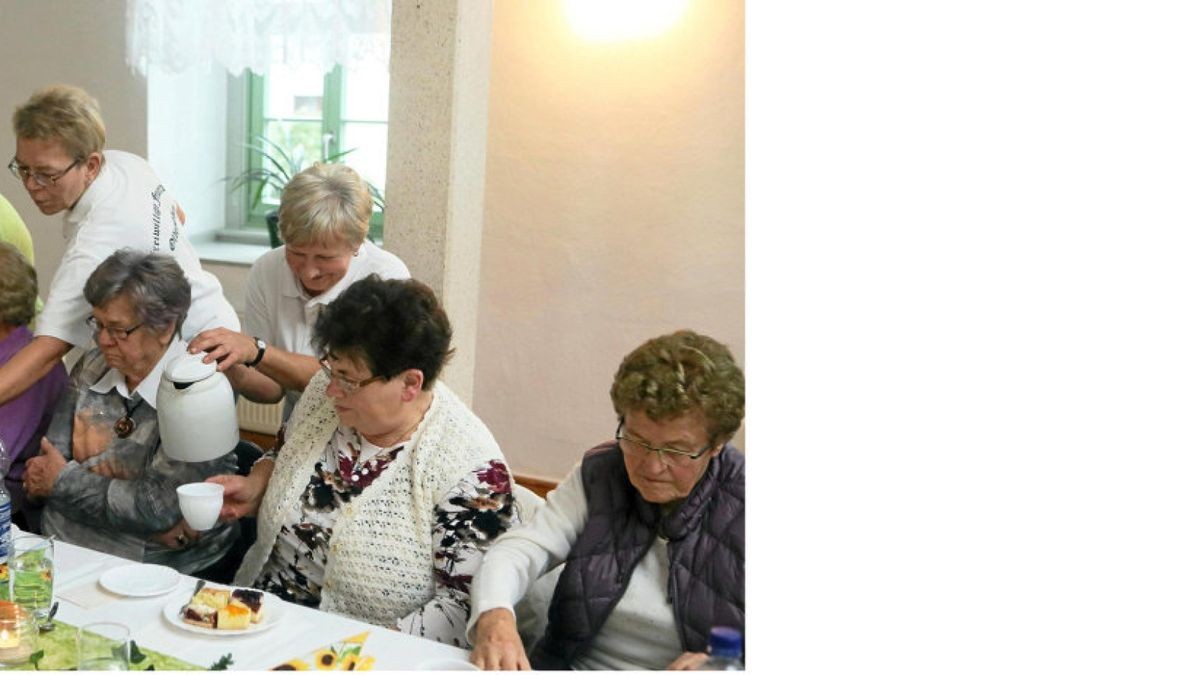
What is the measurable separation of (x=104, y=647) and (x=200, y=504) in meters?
0.31

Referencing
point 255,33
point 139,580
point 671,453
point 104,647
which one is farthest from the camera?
point 255,33

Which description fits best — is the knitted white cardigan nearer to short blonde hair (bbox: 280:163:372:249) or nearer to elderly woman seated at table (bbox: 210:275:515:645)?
elderly woman seated at table (bbox: 210:275:515:645)

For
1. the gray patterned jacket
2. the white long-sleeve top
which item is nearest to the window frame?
the gray patterned jacket

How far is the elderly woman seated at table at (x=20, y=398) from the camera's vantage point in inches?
72.1

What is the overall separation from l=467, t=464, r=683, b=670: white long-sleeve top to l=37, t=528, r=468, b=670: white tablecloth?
0.10 metres

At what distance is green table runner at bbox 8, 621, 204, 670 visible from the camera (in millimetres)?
1344

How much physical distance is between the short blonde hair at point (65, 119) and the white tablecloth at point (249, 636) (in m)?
0.70

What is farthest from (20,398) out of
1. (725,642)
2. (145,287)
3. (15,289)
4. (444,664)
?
(725,642)

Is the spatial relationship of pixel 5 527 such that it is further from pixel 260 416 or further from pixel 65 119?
pixel 65 119

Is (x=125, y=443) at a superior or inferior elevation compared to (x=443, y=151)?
inferior

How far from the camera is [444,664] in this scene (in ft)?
4.52

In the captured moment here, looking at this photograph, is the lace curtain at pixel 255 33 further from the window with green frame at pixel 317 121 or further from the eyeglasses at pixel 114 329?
the eyeglasses at pixel 114 329

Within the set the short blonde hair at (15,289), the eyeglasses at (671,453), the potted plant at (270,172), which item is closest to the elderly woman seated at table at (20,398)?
the short blonde hair at (15,289)
